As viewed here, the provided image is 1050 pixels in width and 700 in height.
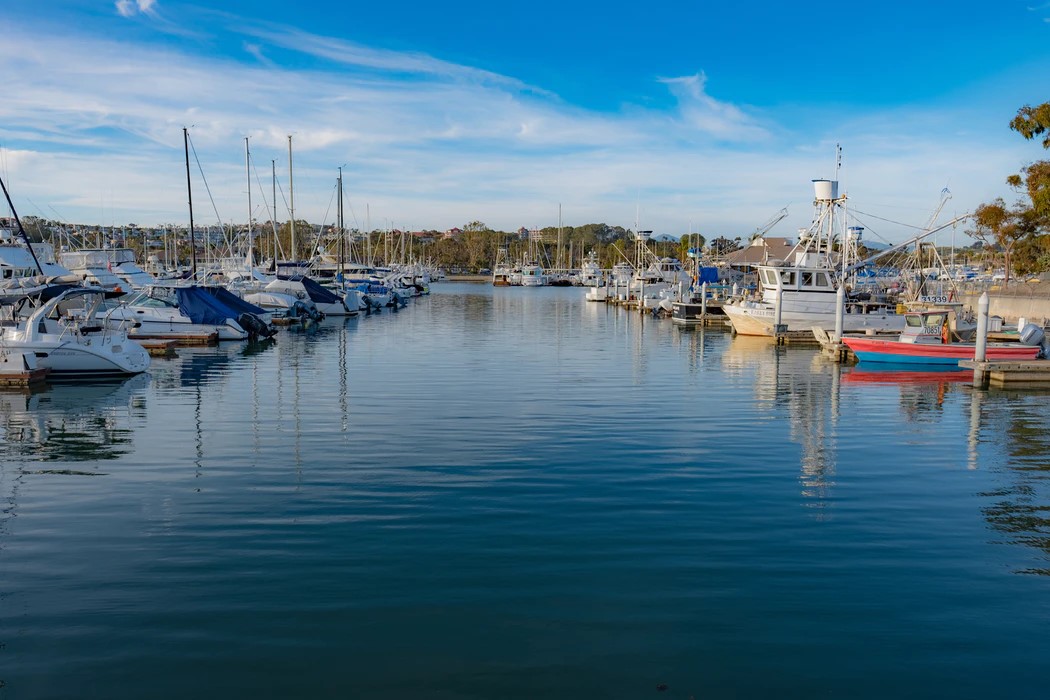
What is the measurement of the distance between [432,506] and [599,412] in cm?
945

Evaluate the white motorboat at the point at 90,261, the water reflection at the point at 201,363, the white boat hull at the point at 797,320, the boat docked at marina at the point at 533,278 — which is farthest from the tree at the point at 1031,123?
the boat docked at marina at the point at 533,278

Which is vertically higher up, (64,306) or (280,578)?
(64,306)

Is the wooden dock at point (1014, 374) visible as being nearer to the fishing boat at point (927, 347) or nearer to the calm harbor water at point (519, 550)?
the fishing boat at point (927, 347)

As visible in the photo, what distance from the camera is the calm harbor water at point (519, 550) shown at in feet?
25.5

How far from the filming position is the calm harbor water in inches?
305

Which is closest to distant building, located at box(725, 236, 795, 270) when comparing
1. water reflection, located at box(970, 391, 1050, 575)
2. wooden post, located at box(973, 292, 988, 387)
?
wooden post, located at box(973, 292, 988, 387)

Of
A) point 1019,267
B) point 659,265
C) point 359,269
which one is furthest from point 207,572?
point 359,269

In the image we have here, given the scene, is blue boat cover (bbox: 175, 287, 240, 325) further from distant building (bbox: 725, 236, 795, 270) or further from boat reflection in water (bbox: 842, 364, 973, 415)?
distant building (bbox: 725, 236, 795, 270)

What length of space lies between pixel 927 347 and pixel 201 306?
3228 centimetres

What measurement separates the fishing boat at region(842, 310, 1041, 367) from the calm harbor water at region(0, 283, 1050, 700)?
8.08 metres

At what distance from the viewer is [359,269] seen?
10381 centimetres

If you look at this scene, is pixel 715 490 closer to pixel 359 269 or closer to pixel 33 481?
pixel 33 481

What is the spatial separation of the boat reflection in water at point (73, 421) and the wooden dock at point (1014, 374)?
83.5 feet

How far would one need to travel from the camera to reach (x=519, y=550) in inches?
426
